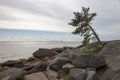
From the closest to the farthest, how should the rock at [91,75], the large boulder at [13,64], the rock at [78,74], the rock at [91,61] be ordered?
the rock at [91,75]
the rock at [78,74]
the rock at [91,61]
the large boulder at [13,64]

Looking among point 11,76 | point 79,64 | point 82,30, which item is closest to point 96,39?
point 82,30

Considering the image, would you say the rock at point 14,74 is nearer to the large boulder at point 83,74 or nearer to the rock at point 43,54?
the large boulder at point 83,74

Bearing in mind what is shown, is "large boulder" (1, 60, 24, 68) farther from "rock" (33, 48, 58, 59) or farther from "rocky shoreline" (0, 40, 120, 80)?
"rocky shoreline" (0, 40, 120, 80)

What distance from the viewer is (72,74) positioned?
17703 millimetres

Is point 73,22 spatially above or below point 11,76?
above

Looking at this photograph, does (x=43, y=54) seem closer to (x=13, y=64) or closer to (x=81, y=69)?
(x=13, y=64)

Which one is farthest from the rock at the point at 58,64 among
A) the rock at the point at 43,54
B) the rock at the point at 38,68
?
the rock at the point at 43,54

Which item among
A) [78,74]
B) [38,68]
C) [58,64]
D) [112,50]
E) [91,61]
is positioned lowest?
[38,68]

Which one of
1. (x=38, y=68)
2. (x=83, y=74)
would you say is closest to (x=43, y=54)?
(x=38, y=68)

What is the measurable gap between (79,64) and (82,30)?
1149 cm

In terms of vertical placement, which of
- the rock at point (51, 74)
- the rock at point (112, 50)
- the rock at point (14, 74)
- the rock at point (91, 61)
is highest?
the rock at point (112, 50)

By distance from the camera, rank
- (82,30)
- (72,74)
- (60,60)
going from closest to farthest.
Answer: (72,74) < (60,60) < (82,30)

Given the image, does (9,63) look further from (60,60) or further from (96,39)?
(96,39)

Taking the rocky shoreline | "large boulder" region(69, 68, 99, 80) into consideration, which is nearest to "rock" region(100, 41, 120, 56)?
the rocky shoreline
